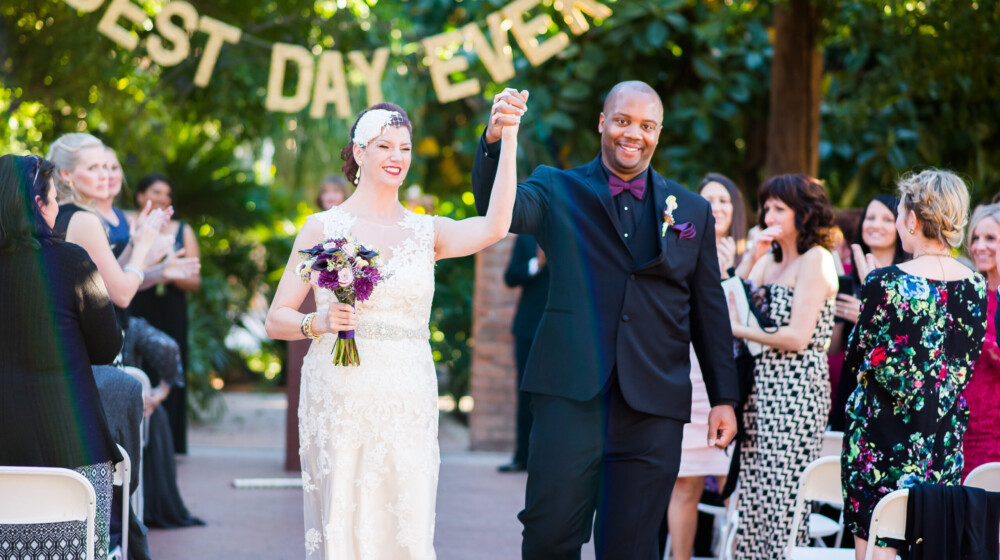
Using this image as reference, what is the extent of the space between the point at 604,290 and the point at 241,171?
7.05 m

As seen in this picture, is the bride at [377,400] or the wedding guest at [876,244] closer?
the bride at [377,400]

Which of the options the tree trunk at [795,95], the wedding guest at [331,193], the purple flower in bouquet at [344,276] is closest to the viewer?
the purple flower in bouquet at [344,276]

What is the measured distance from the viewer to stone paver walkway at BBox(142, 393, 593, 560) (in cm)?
566

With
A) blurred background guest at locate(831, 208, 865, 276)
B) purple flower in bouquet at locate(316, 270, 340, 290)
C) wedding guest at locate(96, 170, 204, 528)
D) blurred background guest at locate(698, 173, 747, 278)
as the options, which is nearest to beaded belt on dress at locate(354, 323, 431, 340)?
purple flower in bouquet at locate(316, 270, 340, 290)

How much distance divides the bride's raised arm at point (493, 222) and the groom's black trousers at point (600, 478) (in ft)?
1.87

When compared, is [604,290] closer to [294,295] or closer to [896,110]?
[294,295]

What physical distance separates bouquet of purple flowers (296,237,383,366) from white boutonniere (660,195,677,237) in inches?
38.1

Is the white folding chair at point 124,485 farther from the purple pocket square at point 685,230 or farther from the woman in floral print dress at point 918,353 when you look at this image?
the woman in floral print dress at point 918,353

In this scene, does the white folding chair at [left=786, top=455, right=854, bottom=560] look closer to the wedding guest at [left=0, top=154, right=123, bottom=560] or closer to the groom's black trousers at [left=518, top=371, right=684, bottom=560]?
the groom's black trousers at [left=518, top=371, right=684, bottom=560]

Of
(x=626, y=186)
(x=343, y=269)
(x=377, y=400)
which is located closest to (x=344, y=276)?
(x=343, y=269)

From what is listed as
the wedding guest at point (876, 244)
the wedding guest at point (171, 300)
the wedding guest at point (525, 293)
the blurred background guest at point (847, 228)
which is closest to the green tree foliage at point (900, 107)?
the blurred background guest at point (847, 228)

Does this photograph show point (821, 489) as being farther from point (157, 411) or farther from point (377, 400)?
point (157, 411)

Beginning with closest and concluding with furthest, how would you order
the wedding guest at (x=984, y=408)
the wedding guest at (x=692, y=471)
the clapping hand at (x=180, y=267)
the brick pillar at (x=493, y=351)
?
1. the wedding guest at (x=984, y=408)
2. the wedding guest at (x=692, y=471)
3. the clapping hand at (x=180, y=267)
4. the brick pillar at (x=493, y=351)

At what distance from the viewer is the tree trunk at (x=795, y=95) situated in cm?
798
